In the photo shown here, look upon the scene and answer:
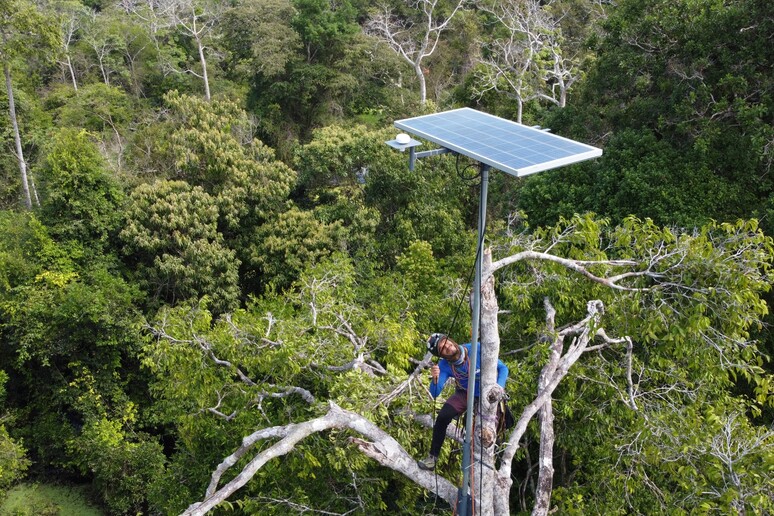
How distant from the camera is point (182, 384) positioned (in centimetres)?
633

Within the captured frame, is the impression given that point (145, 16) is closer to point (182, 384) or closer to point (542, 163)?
point (182, 384)

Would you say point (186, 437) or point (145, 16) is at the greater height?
point (145, 16)

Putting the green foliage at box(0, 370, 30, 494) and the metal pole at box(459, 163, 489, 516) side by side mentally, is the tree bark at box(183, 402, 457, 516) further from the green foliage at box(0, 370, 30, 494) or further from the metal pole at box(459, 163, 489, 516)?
the green foliage at box(0, 370, 30, 494)

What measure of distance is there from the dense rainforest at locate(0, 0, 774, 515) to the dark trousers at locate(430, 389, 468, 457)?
287 millimetres

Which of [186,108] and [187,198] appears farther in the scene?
[186,108]

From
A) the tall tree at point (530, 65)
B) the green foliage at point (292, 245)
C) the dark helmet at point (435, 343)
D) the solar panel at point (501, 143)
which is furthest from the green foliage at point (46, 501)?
the tall tree at point (530, 65)

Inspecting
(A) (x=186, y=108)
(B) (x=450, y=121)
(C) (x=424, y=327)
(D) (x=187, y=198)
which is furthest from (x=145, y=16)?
(B) (x=450, y=121)

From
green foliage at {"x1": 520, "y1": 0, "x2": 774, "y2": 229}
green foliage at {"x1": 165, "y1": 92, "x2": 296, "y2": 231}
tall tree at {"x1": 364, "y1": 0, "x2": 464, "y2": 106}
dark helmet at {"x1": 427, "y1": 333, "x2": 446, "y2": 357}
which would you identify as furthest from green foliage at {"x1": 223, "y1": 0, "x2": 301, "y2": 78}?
dark helmet at {"x1": 427, "y1": 333, "x2": 446, "y2": 357}

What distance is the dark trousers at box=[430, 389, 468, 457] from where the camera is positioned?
4.29 m

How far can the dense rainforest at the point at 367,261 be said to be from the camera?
4.79 meters

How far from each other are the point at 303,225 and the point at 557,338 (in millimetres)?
8893

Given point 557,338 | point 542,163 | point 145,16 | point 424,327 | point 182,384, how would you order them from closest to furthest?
point 542,163 → point 557,338 → point 182,384 → point 424,327 → point 145,16

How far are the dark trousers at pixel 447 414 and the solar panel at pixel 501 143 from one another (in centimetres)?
168

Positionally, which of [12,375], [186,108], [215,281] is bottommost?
[12,375]
